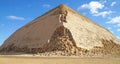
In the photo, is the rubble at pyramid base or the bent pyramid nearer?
the rubble at pyramid base

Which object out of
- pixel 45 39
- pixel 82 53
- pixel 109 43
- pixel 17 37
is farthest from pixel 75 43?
pixel 17 37

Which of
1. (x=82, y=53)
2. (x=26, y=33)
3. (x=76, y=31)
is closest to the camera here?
(x=82, y=53)

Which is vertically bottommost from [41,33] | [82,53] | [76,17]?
[82,53]

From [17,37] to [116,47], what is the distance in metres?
23.8

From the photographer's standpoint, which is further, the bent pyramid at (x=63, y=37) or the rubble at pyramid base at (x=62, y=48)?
the bent pyramid at (x=63, y=37)

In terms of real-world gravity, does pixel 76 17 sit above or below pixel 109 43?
above

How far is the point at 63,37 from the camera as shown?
50500mm

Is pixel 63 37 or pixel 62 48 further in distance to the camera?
pixel 63 37

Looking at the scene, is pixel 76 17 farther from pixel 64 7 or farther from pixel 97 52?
pixel 97 52

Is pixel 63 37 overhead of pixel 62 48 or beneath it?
overhead

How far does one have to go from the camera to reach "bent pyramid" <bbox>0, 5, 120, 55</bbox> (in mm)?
49219

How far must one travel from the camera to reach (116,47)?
57.1m

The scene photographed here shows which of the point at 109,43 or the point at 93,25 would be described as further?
the point at 93,25

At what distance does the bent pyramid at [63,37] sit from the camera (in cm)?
4922
